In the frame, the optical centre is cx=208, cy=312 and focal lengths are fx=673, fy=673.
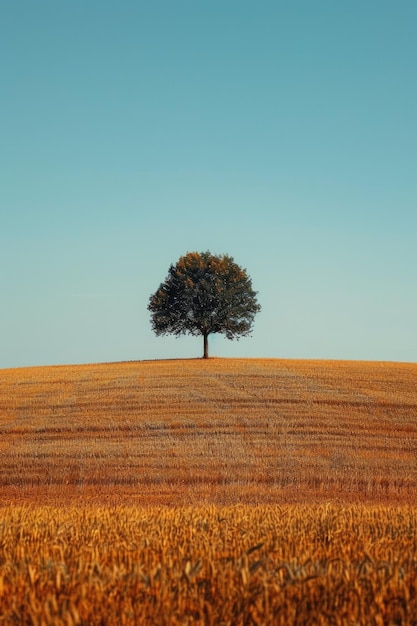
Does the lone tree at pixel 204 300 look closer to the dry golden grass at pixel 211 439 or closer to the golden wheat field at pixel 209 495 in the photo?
the golden wheat field at pixel 209 495

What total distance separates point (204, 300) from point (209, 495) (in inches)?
1674

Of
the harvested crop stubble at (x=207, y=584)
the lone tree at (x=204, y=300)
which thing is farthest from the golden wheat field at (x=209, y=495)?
the lone tree at (x=204, y=300)

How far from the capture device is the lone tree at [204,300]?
61.3 m

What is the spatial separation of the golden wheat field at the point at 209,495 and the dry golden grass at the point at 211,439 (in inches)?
3.7

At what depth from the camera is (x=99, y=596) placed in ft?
12.9

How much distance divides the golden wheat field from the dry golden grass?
0.09 meters

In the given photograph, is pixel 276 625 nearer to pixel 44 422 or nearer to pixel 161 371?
pixel 44 422

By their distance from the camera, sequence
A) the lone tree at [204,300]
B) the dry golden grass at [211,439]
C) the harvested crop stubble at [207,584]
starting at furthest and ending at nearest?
1. the lone tree at [204,300]
2. the dry golden grass at [211,439]
3. the harvested crop stubble at [207,584]

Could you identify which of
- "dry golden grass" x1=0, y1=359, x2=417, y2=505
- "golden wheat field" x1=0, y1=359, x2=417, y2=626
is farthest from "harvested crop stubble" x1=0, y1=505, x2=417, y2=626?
"dry golden grass" x1=0, y1=359, x2=417, y2=505

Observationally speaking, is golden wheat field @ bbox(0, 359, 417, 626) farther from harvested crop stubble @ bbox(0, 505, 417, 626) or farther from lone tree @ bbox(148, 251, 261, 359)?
lone tree @ bbox(148, 251, 261, 359)

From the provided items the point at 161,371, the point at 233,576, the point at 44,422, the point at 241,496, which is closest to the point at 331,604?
the point at 233,576

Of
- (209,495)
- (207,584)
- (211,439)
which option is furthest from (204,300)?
(207,584)

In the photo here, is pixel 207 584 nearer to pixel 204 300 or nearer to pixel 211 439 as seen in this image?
pixel 211 439

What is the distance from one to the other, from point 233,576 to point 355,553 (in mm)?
1659
